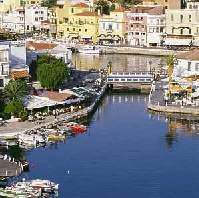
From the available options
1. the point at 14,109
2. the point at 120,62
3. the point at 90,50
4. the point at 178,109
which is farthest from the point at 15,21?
the point at 14,109

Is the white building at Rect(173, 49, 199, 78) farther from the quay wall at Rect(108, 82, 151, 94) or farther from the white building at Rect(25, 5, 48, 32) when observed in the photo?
the white building at Rect(25, 5, 48, 32)

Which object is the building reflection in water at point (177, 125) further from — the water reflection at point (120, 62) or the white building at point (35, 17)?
the white building at point (35, 17)

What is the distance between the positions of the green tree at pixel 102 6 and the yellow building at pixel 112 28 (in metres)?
1.69

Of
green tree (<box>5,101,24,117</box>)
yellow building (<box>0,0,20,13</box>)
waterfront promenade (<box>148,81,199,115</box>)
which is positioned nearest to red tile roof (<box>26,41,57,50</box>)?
waterfront promenade (<box>148,81,199,115</box>)

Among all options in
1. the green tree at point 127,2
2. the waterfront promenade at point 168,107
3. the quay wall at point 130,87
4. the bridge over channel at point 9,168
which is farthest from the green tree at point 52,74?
the green tree at point 127,2

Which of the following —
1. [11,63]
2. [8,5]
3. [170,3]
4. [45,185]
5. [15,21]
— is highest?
[170,3]

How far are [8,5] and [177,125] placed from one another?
27173 mm

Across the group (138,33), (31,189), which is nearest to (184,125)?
(31,189)

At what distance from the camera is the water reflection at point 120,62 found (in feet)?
109

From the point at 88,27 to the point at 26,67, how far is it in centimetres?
1536

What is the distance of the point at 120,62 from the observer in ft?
116

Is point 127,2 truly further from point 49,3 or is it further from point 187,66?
point 187,66

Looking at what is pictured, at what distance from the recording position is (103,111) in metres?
24.9

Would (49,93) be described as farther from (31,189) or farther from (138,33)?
(138,33)
